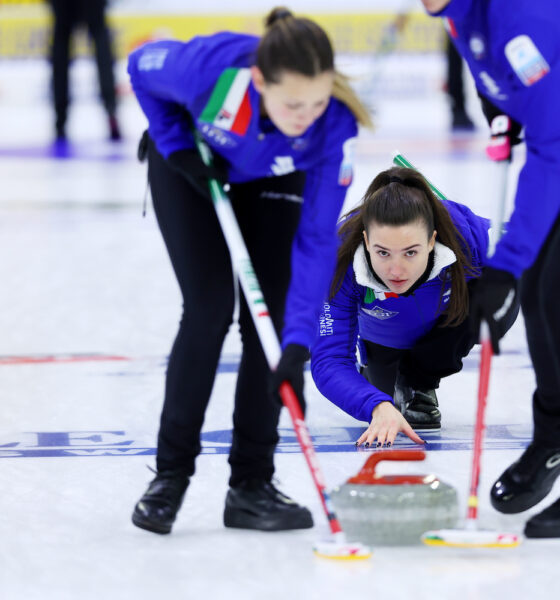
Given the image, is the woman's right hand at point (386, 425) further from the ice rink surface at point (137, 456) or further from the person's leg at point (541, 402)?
the person's leg at point (541, 402)

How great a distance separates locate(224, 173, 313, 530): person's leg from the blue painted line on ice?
389mm

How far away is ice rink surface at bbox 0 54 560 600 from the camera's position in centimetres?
183

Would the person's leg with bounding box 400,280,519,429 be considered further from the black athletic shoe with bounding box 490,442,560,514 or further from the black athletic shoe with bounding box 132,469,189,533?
the black athletic shoe with bounding box 132,469,189,533

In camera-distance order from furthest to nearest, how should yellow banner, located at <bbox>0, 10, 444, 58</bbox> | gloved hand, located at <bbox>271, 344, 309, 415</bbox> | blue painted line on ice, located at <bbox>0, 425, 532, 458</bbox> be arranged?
yellow banner, located at <bbox>0, 10, 444, 58</bbox>
blue painted line on ice, located at <bbox>0, 425, 532, 458</bbox>
gloved hand, located at <bbox>271, 344, 309, 415</bbox>

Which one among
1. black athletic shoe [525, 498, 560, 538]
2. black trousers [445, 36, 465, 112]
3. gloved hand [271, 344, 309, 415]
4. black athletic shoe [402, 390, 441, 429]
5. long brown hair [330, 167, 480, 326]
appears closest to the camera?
gloved hand [271, 344, 309, 415]

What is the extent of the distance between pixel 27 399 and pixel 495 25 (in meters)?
1.63

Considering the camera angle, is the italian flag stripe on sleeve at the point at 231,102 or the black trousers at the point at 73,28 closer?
the italian flag stripe on sleeve at the point at 231,102

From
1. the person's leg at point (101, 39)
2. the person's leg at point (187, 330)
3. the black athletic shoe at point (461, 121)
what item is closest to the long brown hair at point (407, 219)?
the person's leg at point (187, 330)

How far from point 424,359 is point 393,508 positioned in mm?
869

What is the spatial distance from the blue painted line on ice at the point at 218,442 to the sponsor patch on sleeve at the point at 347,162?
29.9 inches

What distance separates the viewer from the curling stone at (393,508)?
6.44 ft

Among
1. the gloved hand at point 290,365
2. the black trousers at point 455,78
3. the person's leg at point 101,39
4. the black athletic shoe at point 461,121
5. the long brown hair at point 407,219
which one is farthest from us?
the black athletic shoe at point 461,121

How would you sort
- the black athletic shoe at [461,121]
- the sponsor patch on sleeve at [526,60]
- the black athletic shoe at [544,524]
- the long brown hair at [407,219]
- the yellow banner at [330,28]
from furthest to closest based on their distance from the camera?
the yellow banner at [330,28] → the black athletic shoe at [461,121] → the long brown hair at [407,219] → the black athletic shoe at [544,524] → the sponsor patch on sleeve at [526,60]

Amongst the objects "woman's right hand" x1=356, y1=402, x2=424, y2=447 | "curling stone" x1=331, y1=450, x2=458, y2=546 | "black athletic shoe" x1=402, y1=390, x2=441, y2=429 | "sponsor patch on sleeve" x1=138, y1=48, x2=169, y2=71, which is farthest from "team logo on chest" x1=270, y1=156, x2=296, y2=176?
"black athletic shoe" x1=402, y1=390, x2=441, y2=429
